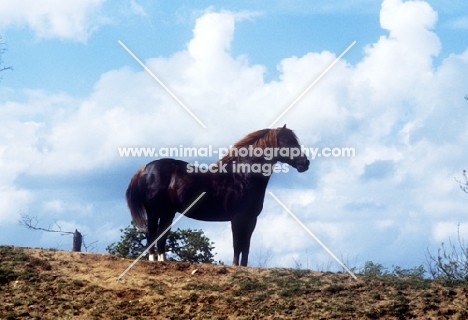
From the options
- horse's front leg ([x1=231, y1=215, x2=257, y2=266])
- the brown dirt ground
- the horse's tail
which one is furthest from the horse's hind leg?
horse's front leg ([x1=231, y1=215, x2=257, y2=266])

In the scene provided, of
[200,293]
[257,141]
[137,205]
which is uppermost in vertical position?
[257,141]

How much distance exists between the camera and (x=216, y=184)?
630 inches

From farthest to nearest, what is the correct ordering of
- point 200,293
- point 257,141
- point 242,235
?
point 257,141 → point 242,235 → point 200,293

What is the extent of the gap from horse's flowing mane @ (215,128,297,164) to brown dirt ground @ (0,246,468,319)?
108 inches

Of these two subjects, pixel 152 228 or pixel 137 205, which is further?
pixel 137 205

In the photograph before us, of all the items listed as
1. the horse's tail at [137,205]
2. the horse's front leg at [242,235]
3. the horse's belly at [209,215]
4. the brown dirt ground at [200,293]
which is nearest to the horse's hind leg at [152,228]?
the horse's tail at [137,205]

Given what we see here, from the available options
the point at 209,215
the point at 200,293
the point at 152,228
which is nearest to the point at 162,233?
the point at 152,228

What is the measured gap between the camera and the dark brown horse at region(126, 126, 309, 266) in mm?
15852

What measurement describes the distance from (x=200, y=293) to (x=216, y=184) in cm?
322

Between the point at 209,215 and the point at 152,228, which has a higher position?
the point at 209,215

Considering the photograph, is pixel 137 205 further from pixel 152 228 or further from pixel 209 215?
pixel 209 215

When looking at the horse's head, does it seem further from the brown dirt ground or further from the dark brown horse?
the brown dirt ground

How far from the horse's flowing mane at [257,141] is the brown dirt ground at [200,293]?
275 cm

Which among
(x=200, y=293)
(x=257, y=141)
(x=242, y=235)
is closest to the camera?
(x=200, y=293)
